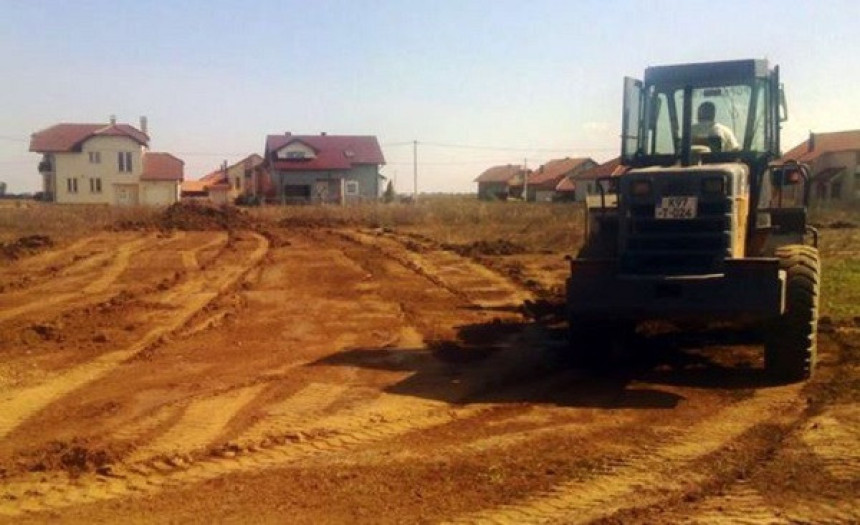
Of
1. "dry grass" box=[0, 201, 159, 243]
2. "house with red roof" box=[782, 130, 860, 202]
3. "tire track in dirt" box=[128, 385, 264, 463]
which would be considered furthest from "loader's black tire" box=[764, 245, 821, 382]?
"house with red roof" box=[782, 130, 860, 202]

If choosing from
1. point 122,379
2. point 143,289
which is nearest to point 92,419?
point 122,379

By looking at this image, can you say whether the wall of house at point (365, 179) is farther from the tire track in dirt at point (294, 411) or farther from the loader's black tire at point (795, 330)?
the loader's black tire at point (795, 330)

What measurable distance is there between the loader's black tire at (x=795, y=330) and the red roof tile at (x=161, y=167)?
225ft

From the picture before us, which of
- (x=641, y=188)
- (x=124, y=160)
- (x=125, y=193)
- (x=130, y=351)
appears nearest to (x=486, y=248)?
(x=130, y=351)

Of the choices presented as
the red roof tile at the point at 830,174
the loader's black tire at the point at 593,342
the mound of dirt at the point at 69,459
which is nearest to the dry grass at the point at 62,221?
the loader's black tire at the point at 593,342

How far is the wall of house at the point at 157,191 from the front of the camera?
72562 mm

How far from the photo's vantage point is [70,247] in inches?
1085

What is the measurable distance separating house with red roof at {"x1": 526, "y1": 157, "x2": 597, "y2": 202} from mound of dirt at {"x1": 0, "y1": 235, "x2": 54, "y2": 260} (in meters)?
59.5

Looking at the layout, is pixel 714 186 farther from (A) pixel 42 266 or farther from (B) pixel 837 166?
(B) pixel 837 166

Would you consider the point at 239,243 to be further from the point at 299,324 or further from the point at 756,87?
the point at 756,87

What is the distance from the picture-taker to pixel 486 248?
25.9m

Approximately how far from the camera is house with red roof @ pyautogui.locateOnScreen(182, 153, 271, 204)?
7621 cm

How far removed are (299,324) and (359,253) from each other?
12402 millimetres

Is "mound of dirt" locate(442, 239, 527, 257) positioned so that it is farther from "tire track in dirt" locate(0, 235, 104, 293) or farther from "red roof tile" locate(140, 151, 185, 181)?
"red roof tile" locate(140, 151, 185, 181)
